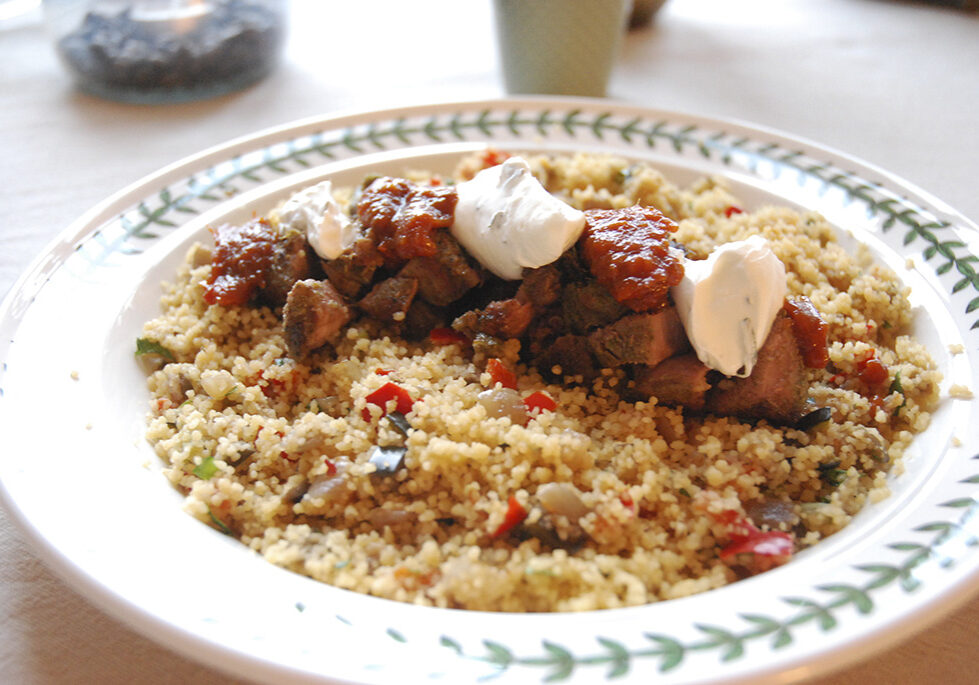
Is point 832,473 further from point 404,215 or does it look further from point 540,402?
point 404,215

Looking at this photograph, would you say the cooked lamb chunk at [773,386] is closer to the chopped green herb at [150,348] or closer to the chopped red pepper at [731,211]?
the chopped red pepper at [731,211]

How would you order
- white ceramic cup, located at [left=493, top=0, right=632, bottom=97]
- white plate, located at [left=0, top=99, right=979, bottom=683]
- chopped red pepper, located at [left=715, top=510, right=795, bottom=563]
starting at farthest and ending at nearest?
white ceramic cup, located at [left=493, top=0, right=632, bottom=97] < chopped red pepper, located at [left=715, top=510, right=795, bottom=563] < white plate, located at [left=0, top=99, right=979, bottom=683]

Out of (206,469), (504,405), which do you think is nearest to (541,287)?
(504,405)

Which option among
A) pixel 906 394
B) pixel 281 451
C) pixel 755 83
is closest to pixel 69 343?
pixel 281 451

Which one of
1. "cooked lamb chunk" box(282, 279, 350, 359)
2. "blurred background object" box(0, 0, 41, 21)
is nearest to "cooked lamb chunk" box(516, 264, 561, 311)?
"cooked lamb chunk" box(282, 279, 350, 359)

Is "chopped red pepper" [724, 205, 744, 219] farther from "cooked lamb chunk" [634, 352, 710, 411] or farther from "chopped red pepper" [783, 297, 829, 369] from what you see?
"cooked lamb chunk" [634, 352, 710, 411]

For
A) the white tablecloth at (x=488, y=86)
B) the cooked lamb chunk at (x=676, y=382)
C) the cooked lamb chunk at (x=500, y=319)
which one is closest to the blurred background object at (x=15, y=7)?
the white tablecloth at (x=488, y=86)
